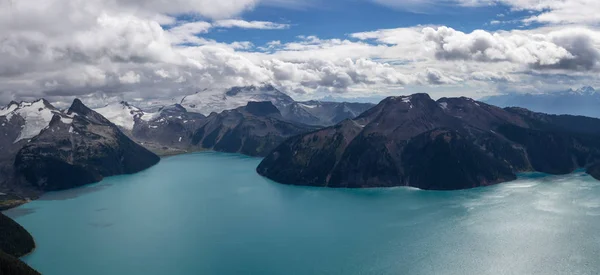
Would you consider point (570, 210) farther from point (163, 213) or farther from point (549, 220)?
point (163, 213)

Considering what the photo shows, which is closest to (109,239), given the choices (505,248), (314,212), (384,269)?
(314,212)

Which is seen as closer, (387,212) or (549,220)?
(549,220)

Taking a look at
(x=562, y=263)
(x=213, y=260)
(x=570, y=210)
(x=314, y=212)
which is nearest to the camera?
(x=562, y=263)

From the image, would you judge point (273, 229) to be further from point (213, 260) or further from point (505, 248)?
point (505, 248)

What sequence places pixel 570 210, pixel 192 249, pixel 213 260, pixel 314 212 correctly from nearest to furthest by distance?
pixel 213 260, pixel 192 249, pixel 570 210, pixel 314 212

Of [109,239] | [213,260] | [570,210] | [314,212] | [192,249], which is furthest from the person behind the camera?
[314,212]

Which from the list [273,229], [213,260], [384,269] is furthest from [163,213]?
[384,269]

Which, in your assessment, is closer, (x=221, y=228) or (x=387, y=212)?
(x=221, y=228)

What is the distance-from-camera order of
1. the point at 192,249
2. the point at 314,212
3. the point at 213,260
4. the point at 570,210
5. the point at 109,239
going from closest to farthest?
1. the point at 213,260
2. the point at 192,249
3. the point at 109,239
4. the point at 570,210
5. the point at 314,212
